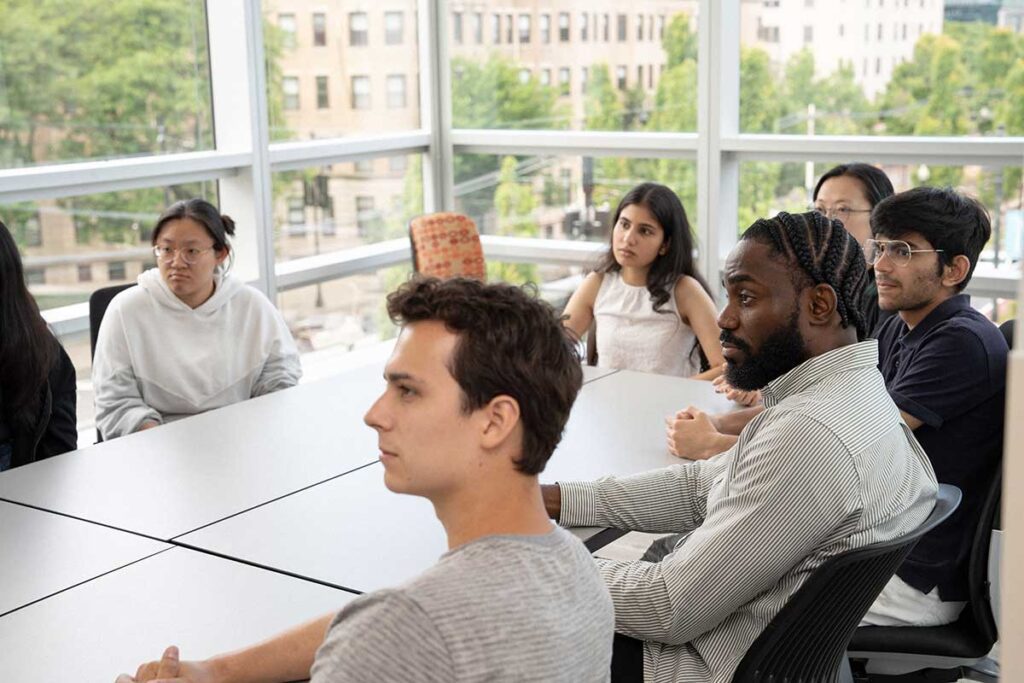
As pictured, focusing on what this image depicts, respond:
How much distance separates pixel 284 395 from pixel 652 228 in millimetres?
1355

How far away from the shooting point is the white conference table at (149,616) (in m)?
1.69

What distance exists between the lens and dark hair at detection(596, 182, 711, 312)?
12.5 ft

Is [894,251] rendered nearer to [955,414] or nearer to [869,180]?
[955,414]

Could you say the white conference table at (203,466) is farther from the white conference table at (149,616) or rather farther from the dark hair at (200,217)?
the dark hair at (200,217)

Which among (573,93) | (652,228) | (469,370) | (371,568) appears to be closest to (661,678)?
(371,568)

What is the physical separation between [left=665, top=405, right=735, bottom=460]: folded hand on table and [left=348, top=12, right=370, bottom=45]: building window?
356 centimetres

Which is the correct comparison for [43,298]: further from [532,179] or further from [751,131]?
[751,131]

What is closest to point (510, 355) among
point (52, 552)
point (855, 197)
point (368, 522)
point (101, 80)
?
point (368, 522)

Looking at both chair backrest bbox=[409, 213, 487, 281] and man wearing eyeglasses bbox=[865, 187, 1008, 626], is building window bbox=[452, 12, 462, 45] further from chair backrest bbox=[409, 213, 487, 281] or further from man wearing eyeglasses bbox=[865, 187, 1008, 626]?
man wearing eyeglasses bbox=[865, 187, 1008, 626]

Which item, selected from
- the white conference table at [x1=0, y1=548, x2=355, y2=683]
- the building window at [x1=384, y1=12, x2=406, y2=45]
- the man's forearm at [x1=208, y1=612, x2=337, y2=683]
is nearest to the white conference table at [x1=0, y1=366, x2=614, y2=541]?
the white conference table at [x1=0, y1=548, x2=355, y2=683]

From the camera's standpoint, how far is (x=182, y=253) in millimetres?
3387

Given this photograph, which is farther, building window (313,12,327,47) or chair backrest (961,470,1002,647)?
building window (313,12,327,47)

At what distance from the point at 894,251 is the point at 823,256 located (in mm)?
908

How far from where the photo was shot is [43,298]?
4.44 meters
